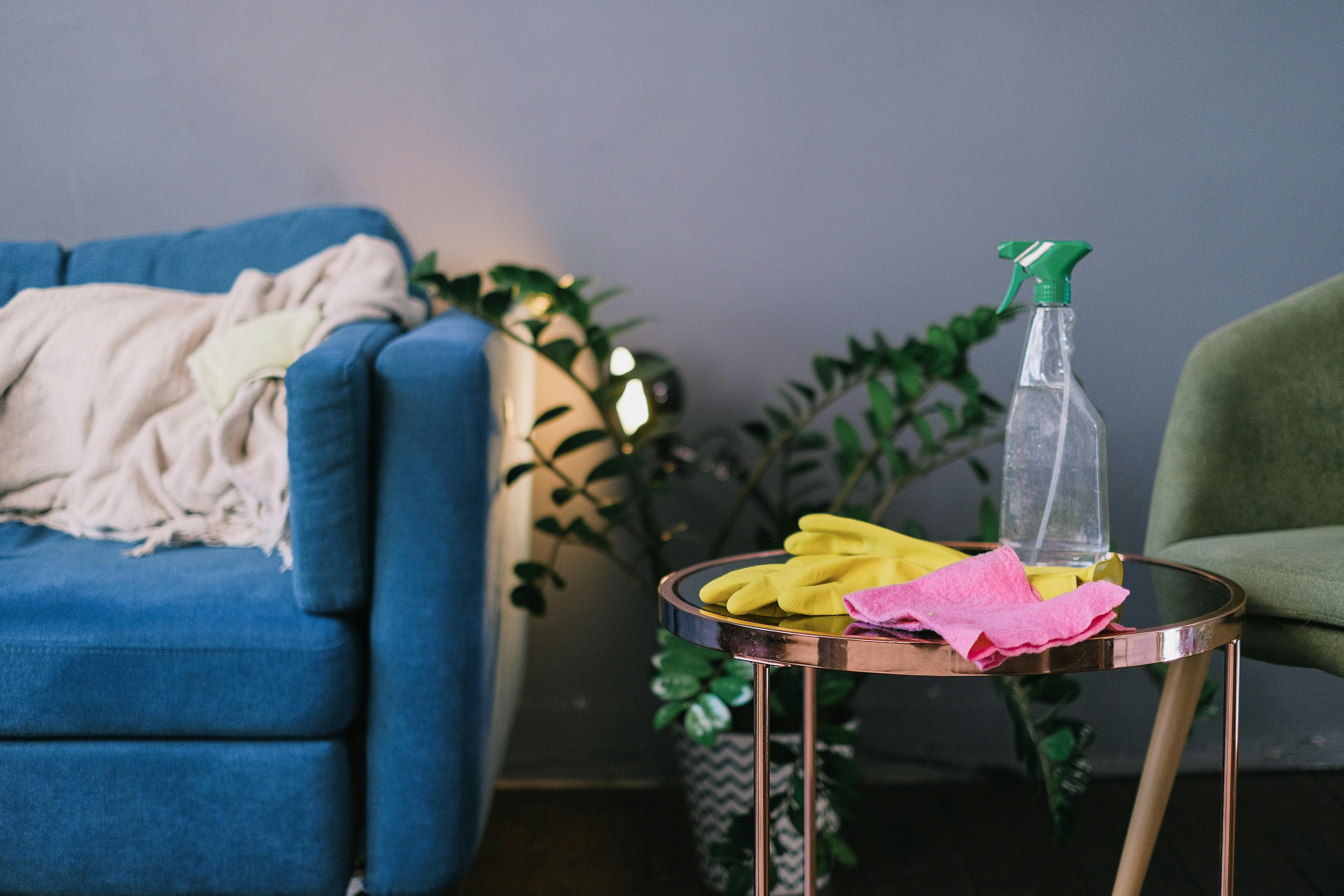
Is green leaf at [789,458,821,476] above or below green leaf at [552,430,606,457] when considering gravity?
below

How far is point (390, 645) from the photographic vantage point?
0.98 meters

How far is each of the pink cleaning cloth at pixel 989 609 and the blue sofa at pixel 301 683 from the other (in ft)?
1.61

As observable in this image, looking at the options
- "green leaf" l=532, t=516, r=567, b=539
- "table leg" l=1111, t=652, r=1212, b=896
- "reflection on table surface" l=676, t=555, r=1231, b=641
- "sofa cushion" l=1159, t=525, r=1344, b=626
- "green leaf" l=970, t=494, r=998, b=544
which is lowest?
"table leg" l=1111, t=652, r=1212, b=896

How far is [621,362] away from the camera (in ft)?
4.44

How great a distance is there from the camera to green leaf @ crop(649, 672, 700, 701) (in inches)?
38.0

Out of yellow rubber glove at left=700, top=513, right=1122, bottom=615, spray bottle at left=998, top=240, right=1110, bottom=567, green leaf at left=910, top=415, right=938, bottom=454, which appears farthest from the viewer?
green leaf at left=910, top=415, right=938, bottom=454

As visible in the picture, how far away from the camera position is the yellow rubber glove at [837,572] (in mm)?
682

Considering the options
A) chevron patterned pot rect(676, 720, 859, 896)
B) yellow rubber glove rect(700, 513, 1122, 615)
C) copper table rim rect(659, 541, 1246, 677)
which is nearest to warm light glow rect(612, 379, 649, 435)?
chevron patterned pot rect(676, 720, 859, 896)

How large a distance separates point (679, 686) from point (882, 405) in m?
0.49

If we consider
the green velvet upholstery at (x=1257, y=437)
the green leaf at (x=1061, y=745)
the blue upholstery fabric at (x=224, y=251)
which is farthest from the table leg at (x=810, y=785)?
the blue upholstery fabric at (x=224, y=251)

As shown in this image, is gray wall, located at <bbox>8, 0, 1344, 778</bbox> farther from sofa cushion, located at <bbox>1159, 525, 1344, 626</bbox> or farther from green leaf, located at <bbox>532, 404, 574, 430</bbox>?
sofa cushion, located at <bbox>1159, 525, 1344, 626</bbox>

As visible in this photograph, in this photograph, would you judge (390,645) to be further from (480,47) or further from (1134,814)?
(480,47)

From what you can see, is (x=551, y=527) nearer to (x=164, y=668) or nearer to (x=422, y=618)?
(x=422, y=618)

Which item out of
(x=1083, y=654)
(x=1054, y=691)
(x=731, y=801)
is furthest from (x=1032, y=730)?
(x=1083, y=654)
